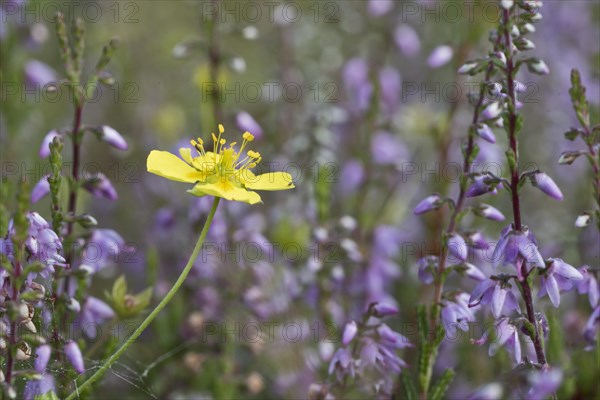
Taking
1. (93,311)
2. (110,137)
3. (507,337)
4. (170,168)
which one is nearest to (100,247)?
(93,311)

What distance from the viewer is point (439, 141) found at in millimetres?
3668

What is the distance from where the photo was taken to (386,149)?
411cm

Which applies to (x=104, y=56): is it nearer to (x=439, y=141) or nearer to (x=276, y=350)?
(x=276, y=350)

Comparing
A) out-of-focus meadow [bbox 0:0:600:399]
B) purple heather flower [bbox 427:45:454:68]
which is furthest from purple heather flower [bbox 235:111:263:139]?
purple heather flower [bbox 427:45:454:68]

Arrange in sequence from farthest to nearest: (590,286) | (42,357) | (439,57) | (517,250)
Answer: (439,57), (590,286), (517,250), (42,357)

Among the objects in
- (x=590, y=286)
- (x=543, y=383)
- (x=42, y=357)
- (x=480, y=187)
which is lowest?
(x=42, y=357)

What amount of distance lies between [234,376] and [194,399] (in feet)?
0.61

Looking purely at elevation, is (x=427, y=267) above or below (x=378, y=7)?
below

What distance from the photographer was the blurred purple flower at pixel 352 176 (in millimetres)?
3971

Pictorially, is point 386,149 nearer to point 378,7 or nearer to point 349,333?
point 378,7

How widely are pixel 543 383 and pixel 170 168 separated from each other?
→ 3.83 ft

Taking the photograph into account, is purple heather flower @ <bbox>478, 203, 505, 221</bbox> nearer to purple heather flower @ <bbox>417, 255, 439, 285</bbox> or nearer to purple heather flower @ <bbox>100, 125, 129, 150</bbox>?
purple heather flower @ <bbox>417, 255, 439, 285</bbox>

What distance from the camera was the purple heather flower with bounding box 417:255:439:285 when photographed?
227 centimetres

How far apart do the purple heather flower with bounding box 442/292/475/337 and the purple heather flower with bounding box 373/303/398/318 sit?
154 mm
